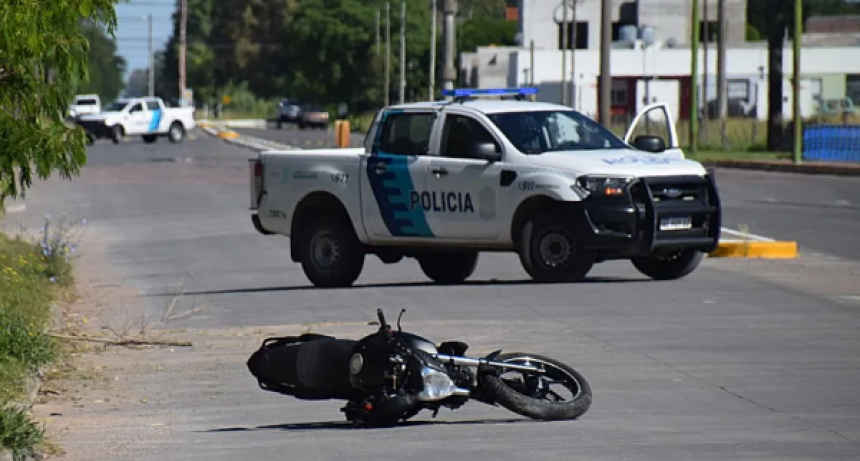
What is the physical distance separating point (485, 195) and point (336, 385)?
840cm

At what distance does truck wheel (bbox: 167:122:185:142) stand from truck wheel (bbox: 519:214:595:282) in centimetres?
5974

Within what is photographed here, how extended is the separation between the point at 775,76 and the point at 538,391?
169 ft

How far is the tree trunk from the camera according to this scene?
58719mm

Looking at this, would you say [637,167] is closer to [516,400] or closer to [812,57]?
[516,400]

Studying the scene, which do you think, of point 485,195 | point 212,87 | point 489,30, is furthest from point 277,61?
point 485,195

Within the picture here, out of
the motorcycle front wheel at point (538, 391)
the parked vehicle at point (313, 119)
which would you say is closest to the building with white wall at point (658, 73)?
the parked vehicle at point (313, 119)

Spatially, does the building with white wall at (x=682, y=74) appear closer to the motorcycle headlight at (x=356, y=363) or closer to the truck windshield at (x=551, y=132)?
the truck windshield at (x=551, y=132)

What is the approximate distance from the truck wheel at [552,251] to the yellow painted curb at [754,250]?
4435 millimetres

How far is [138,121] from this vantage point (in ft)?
246

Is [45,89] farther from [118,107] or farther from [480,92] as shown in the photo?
[118,107]

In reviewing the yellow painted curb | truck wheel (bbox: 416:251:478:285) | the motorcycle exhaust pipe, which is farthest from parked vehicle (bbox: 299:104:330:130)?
the motorcycle exhaust pipe

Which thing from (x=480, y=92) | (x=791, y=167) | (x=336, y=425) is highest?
(x=480, y=92)

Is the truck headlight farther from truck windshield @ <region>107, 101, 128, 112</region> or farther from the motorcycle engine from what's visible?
truck windshield @ <region>107, 101, 128, 112</region>

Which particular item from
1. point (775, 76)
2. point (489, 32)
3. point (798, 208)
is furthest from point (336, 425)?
point (489, 32)
